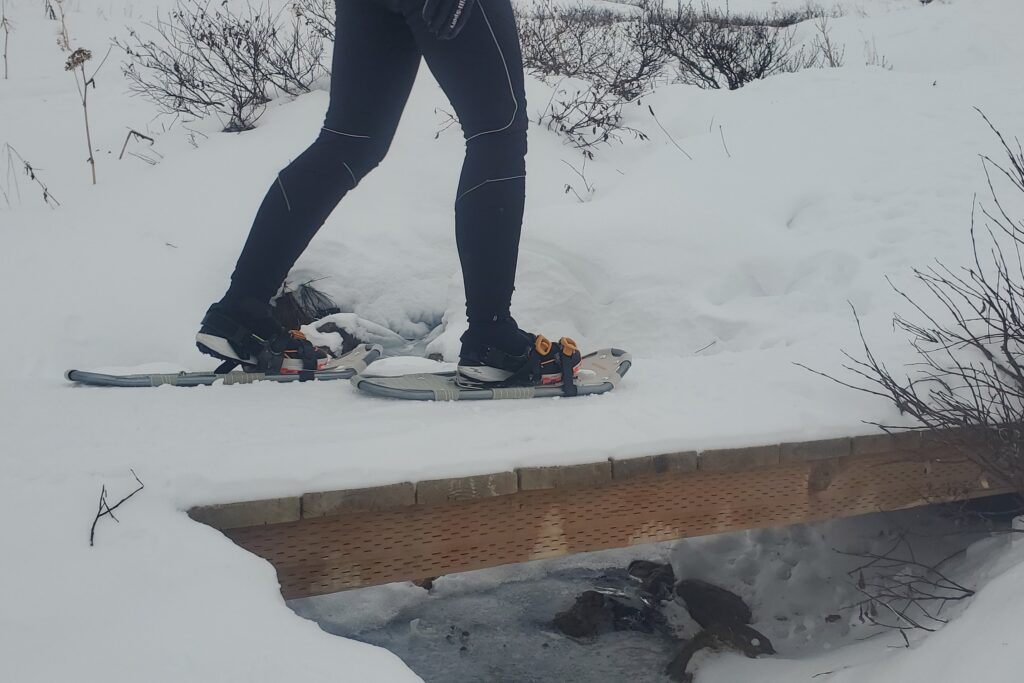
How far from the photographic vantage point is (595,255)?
391 centimetres

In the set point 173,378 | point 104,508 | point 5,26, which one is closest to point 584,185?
point 173,378

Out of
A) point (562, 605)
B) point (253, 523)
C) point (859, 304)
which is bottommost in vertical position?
point (562, 605)

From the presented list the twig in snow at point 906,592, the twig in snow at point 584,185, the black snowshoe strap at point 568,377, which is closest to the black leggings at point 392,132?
the black snowshoe strap at point 568,377

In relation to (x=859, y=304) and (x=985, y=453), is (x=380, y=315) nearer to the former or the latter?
(x=859, y=304)

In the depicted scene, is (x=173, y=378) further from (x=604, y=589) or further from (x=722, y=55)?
(x=722, y=55)

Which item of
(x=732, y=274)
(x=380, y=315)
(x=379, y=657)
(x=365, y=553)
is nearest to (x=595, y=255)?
(x=732, y=274)

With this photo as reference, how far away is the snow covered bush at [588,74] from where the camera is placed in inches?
206

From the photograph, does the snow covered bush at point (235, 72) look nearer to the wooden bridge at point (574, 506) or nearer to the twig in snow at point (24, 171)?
the twig in snow at point (24, 171)

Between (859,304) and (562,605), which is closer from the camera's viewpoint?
(562,605)

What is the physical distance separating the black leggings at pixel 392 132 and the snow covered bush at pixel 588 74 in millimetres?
2938

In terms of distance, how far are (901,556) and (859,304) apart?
1036 mm

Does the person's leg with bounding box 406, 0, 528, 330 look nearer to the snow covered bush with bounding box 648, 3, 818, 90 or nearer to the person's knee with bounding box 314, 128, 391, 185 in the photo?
the person's knee with bounding box 314, 128, 391, 185

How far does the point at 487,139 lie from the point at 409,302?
182 cm

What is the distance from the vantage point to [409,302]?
3828mm
